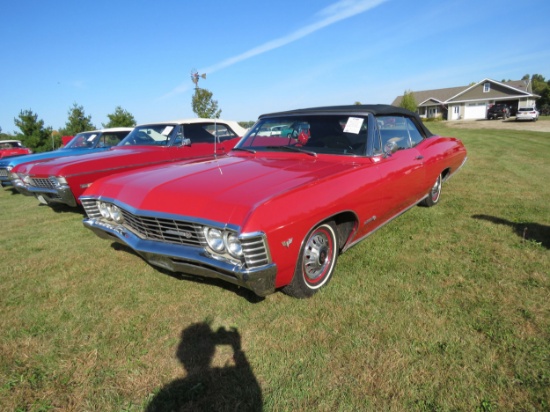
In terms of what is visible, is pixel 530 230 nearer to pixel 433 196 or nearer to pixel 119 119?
pixel 433 196

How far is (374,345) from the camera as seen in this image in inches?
88.0

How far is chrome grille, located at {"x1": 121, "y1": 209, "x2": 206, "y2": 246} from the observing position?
7.92 ft

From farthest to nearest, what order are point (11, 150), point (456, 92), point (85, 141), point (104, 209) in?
point (456, 92) → point (11, 150) → point (85, 141) → point (104, 209)

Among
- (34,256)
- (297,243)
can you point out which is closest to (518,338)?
(297,243)

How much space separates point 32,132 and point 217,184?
27.2m

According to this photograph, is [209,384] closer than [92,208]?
Yes

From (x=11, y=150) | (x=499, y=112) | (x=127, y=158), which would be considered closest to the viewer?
(x=127, y=158)

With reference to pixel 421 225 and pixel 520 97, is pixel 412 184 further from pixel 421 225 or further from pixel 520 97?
pixel 520 97

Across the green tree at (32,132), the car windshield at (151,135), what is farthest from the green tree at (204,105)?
the car windshield at (151,135)

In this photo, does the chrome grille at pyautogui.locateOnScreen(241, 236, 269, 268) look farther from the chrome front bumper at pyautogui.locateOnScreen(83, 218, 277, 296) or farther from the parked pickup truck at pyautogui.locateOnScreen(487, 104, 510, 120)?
the parked pickup truck at pyautogui.locateOnScreen(487, 104, 510, 120)

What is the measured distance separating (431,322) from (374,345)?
0.51 m

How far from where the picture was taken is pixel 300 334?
7.80 ft

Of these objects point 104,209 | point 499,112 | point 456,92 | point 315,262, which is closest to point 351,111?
point 315,262

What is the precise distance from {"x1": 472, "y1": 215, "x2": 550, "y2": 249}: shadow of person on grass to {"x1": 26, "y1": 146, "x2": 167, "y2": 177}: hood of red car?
546 centimetres
